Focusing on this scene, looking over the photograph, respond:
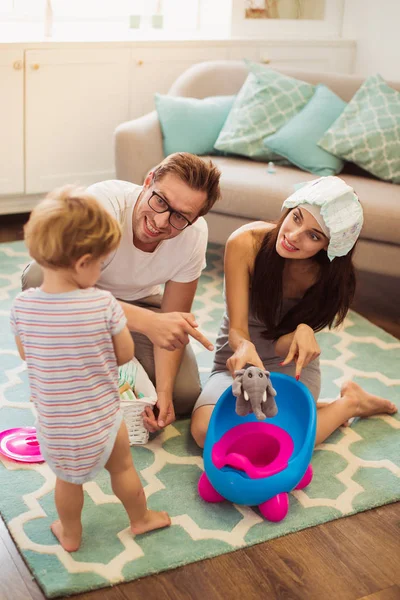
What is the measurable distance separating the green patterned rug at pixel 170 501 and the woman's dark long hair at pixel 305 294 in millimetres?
409

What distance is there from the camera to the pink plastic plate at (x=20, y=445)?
213 cm

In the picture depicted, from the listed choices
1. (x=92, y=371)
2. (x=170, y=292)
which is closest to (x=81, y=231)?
(x=92, y=371)

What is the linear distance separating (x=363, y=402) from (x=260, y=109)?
1729mm

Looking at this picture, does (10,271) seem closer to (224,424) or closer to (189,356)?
(189,356)

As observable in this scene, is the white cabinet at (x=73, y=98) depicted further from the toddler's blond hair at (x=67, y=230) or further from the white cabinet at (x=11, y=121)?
the toddler's blond hair at (x=67, y=230)

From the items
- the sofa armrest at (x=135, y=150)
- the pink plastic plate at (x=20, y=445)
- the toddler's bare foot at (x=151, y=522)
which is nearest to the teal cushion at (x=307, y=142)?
the sofa armrest at (x=135, y=150)

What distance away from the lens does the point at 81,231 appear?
4.84 feet

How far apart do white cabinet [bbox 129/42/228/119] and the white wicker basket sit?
7.22 feet

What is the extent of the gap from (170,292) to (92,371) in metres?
Answer: 0.72

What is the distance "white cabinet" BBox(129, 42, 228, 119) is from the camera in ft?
13.3

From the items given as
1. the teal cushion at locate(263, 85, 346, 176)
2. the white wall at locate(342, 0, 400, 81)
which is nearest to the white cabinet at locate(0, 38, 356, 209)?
the white wall at locate(342, 0, 400, 81)

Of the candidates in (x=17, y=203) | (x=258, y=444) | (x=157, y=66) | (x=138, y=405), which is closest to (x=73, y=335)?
(x=138, y=405)

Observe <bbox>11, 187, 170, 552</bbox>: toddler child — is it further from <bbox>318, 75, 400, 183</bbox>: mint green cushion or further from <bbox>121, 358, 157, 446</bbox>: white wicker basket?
<bbox>318, 75, 400, 183</bbox>: mint green cushion

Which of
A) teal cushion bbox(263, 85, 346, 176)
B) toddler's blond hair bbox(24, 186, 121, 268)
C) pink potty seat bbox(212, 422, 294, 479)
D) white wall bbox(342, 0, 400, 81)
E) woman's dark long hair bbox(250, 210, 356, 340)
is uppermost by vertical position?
white wall bbox(342, 0, 400, 81)
